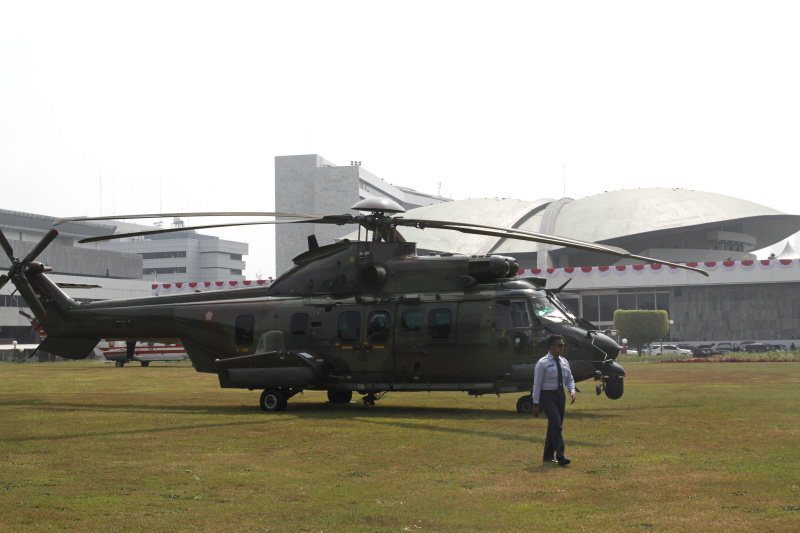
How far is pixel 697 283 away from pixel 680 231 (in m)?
13.3

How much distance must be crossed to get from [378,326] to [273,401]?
3.23 metres

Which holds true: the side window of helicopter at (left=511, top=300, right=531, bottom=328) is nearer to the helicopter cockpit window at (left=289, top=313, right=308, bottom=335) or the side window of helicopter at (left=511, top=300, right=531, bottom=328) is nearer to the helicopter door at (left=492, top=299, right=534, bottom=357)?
the helicopter door at (left=492, top=299, right=534, bottom=357)

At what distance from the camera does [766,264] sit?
8000 cm

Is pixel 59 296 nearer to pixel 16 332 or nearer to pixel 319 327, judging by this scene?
pixel 319 327

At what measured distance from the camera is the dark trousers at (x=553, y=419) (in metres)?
11.1

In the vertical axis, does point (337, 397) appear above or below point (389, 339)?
below

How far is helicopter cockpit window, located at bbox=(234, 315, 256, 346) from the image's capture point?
813 inches

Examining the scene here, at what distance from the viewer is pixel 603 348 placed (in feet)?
57.3

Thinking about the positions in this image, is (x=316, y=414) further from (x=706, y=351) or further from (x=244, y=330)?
(x=706, y=351)

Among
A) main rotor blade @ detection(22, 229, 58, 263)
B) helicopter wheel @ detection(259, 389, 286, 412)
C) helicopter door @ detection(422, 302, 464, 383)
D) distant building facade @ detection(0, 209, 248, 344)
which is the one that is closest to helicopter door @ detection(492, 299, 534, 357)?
helicopter door @ detection(422, 302, 464, 383)

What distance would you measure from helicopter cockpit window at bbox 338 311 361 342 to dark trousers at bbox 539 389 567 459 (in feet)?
27.6

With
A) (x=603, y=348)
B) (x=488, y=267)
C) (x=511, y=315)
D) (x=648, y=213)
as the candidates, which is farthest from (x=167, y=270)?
(x=603, y=348)

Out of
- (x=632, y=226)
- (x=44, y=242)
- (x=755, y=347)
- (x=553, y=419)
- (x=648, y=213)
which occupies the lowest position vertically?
(x=755, y=347)

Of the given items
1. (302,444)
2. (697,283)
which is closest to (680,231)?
(697,283)
